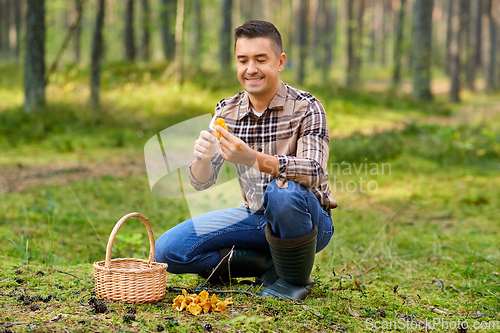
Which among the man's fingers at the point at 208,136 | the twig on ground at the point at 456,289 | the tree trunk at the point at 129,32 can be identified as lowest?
the twig on ground at the point at 456,289

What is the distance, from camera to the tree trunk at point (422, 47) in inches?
560

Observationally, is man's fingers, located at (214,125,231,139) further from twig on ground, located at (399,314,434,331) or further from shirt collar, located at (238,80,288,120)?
twig on ground, located at (399,314,434,331)

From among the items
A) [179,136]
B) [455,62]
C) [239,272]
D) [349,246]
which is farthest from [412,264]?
[455,62]

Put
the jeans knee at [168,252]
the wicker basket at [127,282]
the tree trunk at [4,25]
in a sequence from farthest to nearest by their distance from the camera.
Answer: the tree trunk at [4,25], the jeans knee at [168,252], the wicker basket at [127,282]

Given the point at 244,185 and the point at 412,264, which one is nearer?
the point at 244,185

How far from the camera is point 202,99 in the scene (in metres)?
9.91

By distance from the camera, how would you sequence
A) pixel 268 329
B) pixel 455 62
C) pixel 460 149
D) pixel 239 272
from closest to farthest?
pixel 268 329, pixel 239 272, pixel 460 149, pixel 455 62

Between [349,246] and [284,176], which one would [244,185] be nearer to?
[284,176]

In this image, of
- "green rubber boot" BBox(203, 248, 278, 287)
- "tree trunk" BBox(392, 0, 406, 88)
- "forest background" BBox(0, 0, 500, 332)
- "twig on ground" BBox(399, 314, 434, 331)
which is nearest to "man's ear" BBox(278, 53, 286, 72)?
"forest background" BBox(0, 0, 500, 332)

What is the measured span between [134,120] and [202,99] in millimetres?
1825

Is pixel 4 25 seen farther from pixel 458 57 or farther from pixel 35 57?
pixel 458 57

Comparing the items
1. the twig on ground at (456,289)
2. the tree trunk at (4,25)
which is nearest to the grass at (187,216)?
the twig on ground at (456,289)

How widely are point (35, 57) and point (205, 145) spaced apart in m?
7.60

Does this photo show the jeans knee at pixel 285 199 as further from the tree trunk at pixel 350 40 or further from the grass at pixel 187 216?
the tree trunk at pixel 350 40
